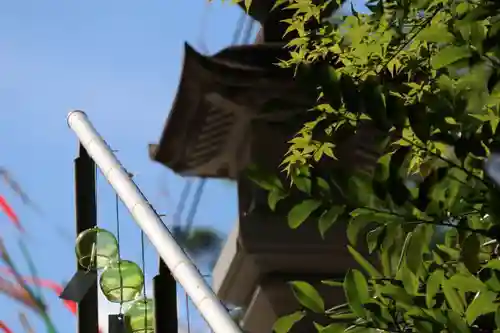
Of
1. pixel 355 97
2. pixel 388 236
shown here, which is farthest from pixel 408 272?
pixel 355 97

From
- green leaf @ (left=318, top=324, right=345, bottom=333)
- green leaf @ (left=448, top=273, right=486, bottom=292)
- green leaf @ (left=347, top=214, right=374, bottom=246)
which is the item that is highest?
green leaf @ (left=347, top=214, right=374, bottom=246)

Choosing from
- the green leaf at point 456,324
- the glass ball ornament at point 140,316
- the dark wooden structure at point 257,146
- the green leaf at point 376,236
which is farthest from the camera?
the dark wooden structure at point 257,146

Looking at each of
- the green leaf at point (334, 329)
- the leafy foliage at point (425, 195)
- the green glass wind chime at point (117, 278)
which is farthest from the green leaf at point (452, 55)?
the green glass wind chime at point (117, 278)

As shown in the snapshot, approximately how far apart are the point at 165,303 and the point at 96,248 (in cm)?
106

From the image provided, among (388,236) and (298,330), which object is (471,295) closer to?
(388,236)

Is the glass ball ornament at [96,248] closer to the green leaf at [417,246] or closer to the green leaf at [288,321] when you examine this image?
the green leaf at [288,321]

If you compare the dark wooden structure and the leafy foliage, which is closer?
the leafy foliage

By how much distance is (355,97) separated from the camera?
2.02m

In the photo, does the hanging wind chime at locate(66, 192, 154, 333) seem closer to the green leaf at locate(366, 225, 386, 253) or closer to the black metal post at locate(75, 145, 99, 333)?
the black metal post at locate(75, 145, 99, 333)

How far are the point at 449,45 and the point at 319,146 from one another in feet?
2.48

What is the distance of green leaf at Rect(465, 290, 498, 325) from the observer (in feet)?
6.48

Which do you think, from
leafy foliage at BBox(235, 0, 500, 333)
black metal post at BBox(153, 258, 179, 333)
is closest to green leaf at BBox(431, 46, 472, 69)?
leafy foliage at BBox(235, 0, 500, 333)

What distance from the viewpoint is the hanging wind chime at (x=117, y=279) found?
4734mm

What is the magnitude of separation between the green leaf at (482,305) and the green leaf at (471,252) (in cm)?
12
